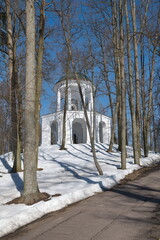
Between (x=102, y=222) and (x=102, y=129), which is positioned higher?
(x=102, y=129)

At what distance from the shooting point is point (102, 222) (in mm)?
3701

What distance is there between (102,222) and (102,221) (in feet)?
0.18

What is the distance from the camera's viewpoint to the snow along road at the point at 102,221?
3.17 metres

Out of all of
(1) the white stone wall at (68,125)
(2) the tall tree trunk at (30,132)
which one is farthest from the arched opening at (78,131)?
(2) the tall tree trunk at (30,132)

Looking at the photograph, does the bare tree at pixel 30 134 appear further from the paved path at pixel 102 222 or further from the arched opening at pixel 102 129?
the arched opening at pixel 102 129

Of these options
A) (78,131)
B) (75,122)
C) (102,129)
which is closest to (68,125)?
(75,122)

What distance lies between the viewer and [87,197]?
5801mm

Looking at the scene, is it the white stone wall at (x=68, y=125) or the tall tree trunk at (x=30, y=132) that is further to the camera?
the white stone wall at (x=68, y=125)

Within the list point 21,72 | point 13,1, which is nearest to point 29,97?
point 13,1

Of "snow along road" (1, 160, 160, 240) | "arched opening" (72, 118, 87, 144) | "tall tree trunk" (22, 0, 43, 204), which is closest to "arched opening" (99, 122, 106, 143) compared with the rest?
"arched opening" (72, 118, 87, 144)

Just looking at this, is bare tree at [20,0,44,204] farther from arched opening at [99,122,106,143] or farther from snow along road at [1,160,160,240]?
arched opening at [99,122,106,143]

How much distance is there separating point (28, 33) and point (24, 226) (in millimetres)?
4951

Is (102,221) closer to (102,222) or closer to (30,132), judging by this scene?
(102,222)

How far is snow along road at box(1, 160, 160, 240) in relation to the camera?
3.17 meters
